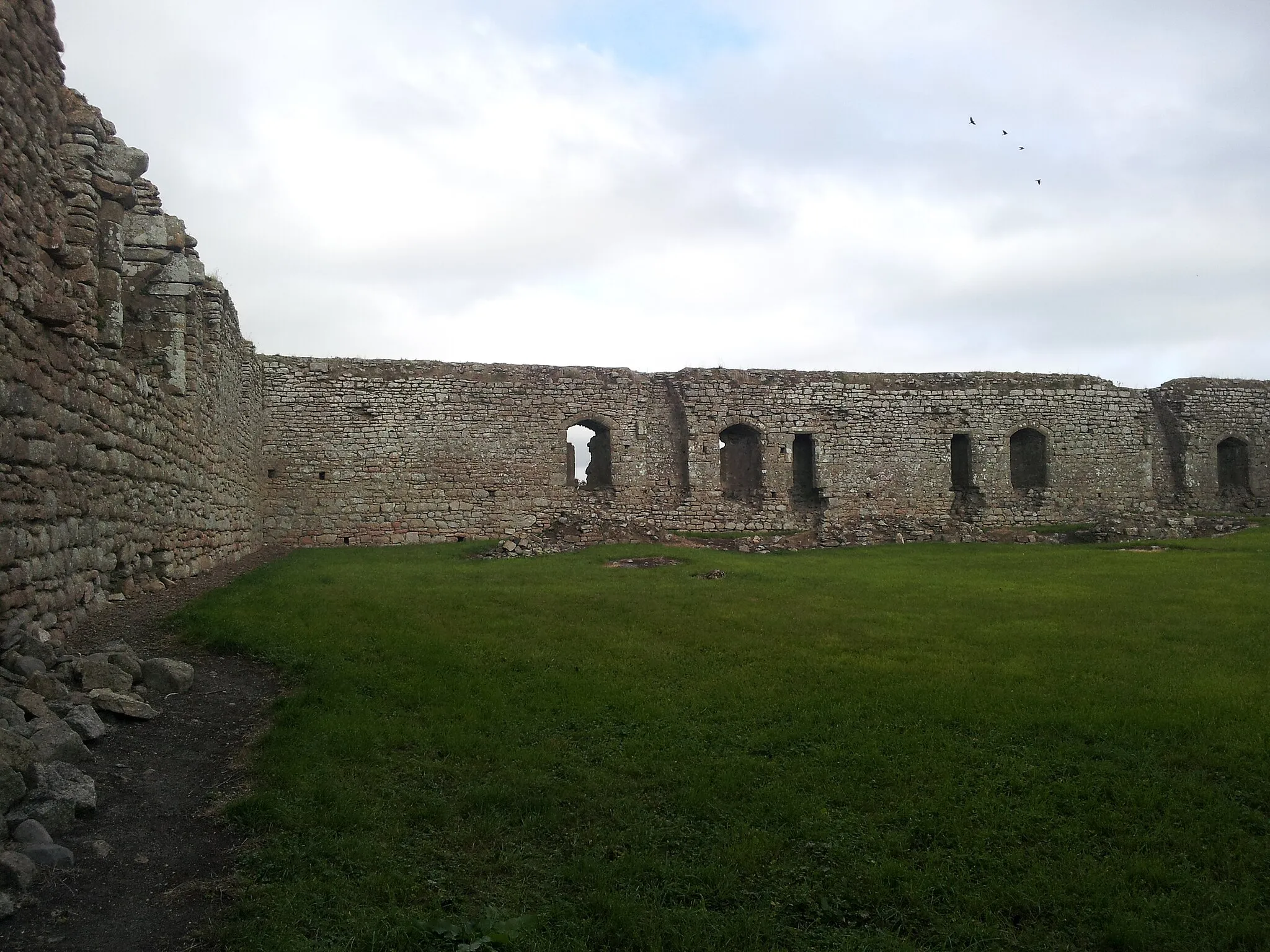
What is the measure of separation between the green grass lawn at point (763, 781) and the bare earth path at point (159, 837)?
200mm

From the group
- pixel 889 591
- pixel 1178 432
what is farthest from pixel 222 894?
pixel 1178 432

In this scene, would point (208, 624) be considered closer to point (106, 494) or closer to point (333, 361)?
point (106, 494)

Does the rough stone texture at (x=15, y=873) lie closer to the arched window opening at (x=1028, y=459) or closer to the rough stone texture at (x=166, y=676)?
the rough stone texture at (x=166, y=676)

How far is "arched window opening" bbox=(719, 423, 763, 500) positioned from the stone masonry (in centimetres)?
8

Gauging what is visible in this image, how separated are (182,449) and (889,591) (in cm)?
1032

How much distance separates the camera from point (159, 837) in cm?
436

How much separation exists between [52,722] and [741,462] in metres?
21.4

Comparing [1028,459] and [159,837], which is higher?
[1028,459]

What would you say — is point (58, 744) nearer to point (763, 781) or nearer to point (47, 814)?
point (47, 814)

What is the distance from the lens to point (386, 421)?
2206 cm

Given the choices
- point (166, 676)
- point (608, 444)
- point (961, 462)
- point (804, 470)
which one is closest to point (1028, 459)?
point (961, 462)

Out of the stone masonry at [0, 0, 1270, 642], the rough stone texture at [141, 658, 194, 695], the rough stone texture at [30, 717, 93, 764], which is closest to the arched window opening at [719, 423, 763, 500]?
the stone masonry at [0, 0, 1270, 642]

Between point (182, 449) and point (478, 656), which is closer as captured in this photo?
point (478, 656)

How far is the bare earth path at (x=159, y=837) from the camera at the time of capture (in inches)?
139
